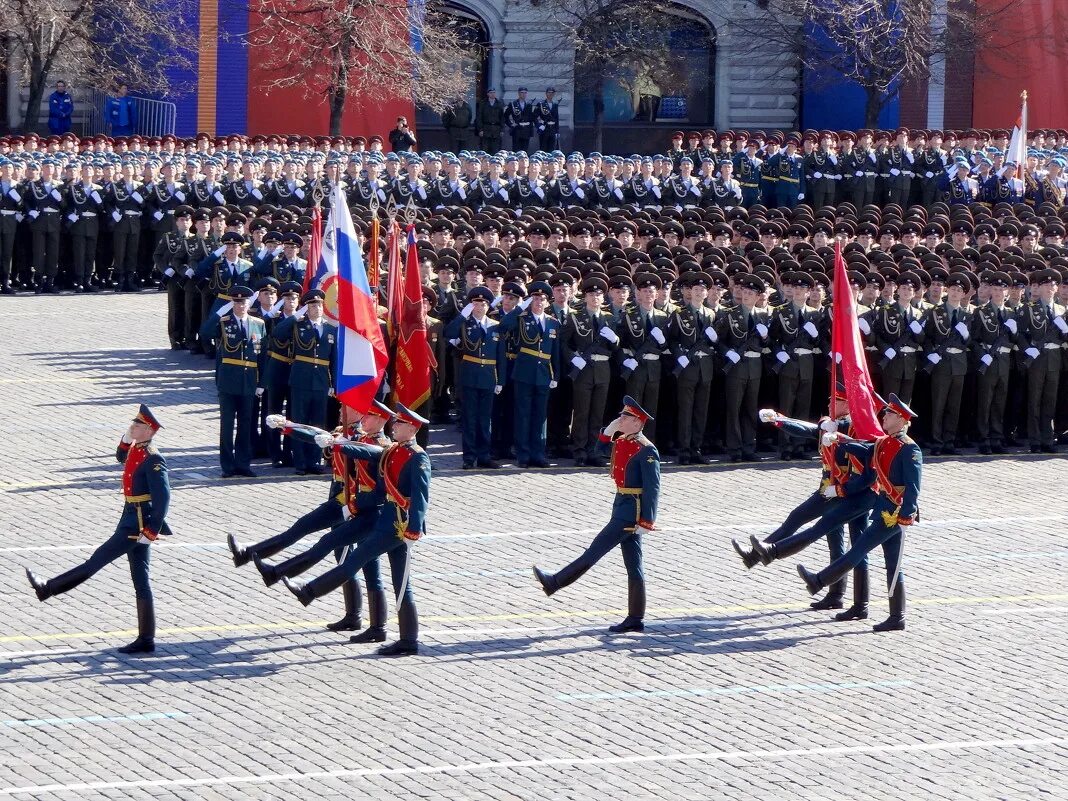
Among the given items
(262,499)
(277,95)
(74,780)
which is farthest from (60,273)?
(74,780)

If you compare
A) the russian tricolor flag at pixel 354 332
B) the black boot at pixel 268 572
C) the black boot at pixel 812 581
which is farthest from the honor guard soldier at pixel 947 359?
the black boot at pixel 268 572

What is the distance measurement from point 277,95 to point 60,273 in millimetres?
14606

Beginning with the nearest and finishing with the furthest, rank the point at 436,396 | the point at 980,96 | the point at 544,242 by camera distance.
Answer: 1. the point at 436,396
2. the point at 544,242
3. the point at 980,96

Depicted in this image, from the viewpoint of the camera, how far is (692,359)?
683 inches

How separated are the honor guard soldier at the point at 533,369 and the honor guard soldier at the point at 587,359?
0.54 ft

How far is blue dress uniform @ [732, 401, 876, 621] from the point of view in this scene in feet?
41.1

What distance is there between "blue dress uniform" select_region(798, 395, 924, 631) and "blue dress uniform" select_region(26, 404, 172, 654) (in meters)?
3.86

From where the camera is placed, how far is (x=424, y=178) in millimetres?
26734

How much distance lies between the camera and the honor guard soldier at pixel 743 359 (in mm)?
17453

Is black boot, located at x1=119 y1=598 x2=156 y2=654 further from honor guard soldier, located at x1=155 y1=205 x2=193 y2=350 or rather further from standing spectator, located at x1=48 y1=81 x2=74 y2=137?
standing spectator, located at x1=48 y1=81 x2=74 y2=137

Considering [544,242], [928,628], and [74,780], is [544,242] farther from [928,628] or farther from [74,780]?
[74,780]

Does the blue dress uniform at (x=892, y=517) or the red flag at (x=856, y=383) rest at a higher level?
the red flag at (x=856, y=383)

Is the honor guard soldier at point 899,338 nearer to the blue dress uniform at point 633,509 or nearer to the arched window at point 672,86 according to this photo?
the blue dress uniform at point 633,509

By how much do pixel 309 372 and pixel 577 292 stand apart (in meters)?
3.03
